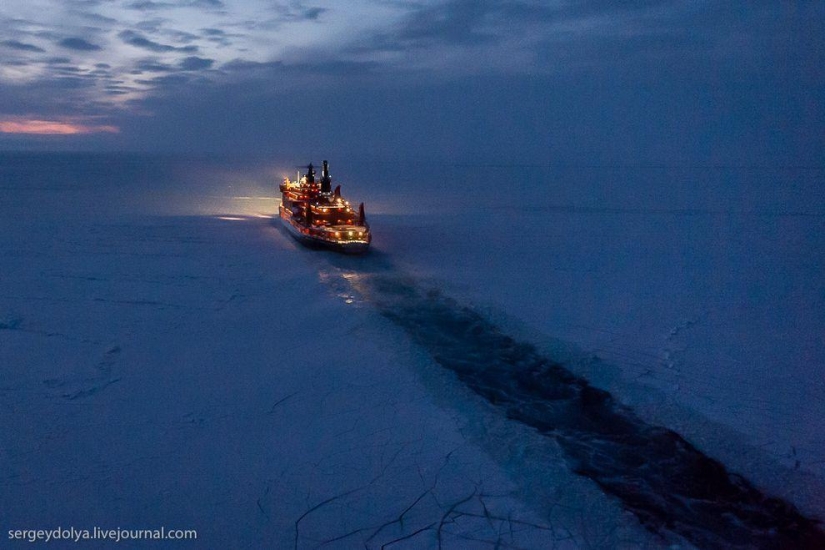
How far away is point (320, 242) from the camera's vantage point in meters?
20.5

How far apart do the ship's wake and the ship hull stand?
7.20 metres

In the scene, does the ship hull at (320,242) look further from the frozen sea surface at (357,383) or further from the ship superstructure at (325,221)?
the frozen sea surface at (357,383)

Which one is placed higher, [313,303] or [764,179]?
[764,179]

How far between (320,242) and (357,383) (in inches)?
457

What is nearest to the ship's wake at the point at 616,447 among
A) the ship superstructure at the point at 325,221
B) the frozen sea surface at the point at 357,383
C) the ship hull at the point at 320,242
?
the frozen sea surface at the point at 357,383

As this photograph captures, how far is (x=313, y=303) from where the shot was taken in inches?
546

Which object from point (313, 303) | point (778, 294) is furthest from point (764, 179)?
point (313, 303)

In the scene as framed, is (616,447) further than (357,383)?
No

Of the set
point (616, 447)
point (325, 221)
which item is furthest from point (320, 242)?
point (616, 447)

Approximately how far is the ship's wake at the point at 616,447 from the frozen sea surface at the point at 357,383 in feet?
0.74

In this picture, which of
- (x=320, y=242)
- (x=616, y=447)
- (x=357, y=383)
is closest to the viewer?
(x=616, y=447)

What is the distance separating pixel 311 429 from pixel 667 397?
217 inches

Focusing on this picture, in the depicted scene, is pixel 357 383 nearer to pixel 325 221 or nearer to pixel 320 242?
pixel 320 242

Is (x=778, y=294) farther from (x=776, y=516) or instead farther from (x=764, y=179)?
(x=764, y=179)
